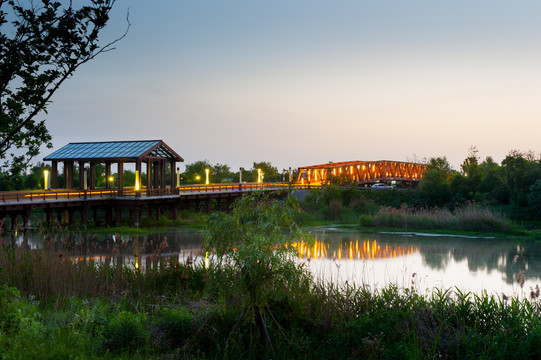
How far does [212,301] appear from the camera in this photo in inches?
382

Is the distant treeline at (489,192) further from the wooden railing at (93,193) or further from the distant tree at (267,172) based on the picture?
the distant tree at (267,172)

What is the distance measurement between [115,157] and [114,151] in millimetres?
1430

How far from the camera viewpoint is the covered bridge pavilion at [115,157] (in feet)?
101

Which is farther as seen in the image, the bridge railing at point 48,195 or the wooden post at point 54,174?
the wooden post at point 54,174

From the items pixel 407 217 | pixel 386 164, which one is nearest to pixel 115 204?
pixel 407 217

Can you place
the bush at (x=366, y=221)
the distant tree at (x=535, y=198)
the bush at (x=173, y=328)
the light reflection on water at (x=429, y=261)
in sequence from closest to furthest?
1. the bush at (x=173, y=328)
2. the light reflection on water at (x=429, y=261)
3. the bush at (x=366, y=221)
4. the distant tree at (x=535, y=198)

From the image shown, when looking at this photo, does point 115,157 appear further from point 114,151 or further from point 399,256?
point 399,256

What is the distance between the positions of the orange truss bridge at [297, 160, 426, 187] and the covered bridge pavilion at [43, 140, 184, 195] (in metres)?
27.4

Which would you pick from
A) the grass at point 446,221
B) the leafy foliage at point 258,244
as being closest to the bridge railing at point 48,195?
the grass at point 446,221

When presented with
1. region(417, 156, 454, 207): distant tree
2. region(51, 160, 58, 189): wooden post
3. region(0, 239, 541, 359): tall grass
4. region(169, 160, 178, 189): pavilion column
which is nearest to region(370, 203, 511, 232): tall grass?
region(417, 156, 454, 207): distant tree

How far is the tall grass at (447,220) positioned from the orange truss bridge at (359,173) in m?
28.0

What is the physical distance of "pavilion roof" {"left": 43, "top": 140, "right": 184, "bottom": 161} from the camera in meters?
30.7

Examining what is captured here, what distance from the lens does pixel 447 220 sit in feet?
89.9

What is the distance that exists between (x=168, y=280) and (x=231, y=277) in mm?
3935
